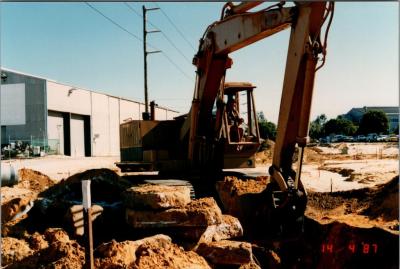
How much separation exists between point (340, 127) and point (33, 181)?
220 feet

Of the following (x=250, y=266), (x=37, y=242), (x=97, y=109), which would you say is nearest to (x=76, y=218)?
(x=37, y=242)

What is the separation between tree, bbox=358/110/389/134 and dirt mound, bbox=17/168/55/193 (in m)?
48.7

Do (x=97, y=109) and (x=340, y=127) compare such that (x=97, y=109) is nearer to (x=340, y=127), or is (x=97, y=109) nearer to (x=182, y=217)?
(x=182, y=217)

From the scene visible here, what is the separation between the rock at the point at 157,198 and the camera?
6.47 m

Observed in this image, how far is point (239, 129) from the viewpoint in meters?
9.30

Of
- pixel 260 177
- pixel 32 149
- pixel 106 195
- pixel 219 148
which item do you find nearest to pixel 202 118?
pixel 219 148

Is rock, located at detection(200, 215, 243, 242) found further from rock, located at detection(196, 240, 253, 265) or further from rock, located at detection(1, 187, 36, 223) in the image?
rock, located at detection(1, 187, 36, 223)

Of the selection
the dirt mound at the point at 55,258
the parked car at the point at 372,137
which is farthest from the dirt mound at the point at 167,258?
the parked car at the point at 372,137

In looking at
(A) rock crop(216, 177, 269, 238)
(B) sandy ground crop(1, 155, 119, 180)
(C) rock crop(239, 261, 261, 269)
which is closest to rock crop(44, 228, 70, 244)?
(C) rock crop(239, 261, 261, 269)

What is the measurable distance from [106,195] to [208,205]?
299 centimetres

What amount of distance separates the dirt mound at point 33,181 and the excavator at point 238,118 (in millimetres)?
2478

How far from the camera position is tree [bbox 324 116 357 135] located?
2832 inches

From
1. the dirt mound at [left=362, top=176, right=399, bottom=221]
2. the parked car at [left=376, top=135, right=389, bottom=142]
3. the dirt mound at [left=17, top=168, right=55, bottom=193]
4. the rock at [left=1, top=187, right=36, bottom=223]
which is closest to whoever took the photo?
the rock at [left=1, top=187, right=36, bottom=223]

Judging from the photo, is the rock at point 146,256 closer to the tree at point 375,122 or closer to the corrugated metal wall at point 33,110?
the corrugated metal wall at point 33,110
